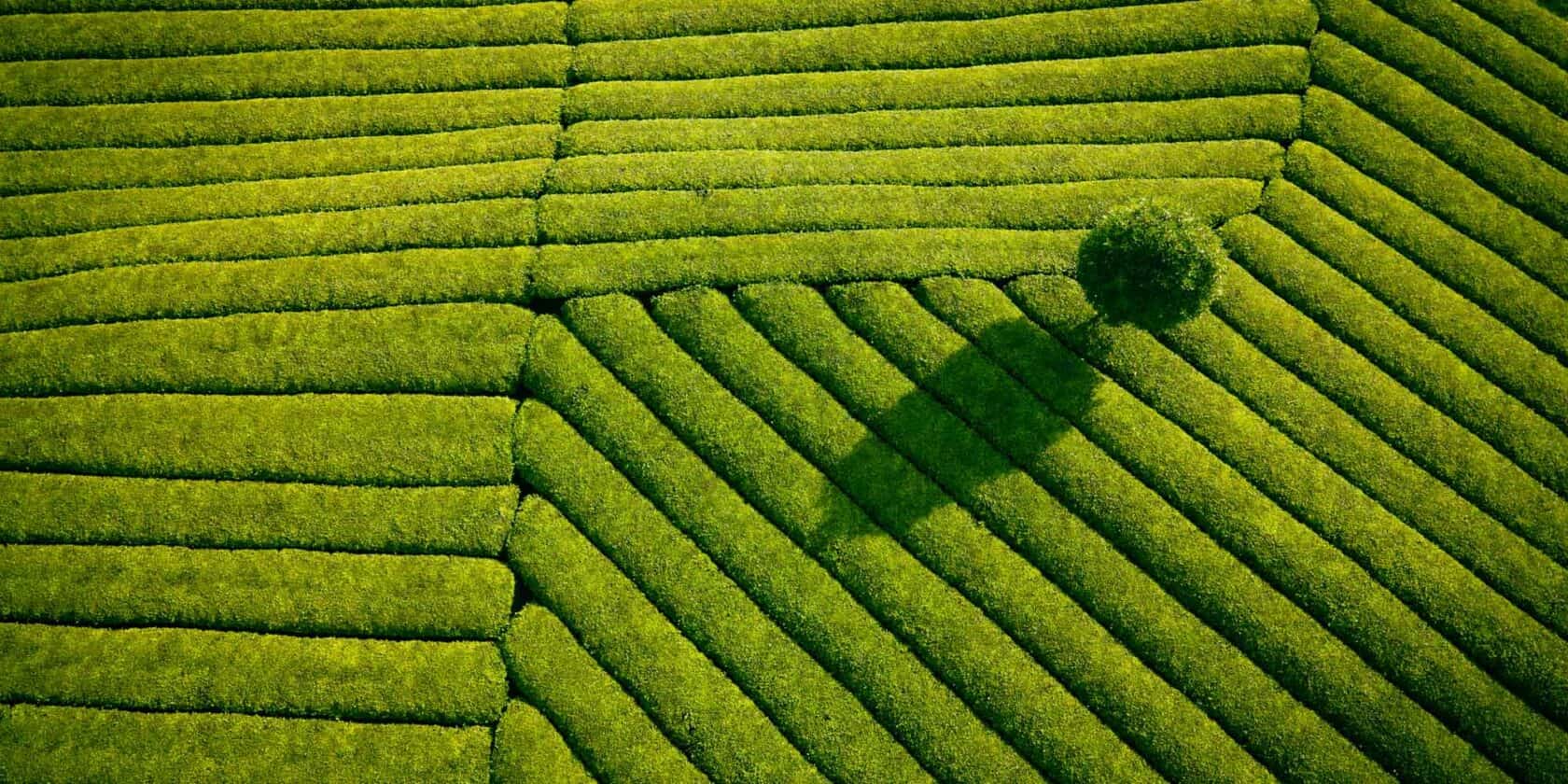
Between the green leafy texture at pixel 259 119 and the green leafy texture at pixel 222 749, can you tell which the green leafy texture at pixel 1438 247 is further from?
the green leafy texture at pixel 222 749

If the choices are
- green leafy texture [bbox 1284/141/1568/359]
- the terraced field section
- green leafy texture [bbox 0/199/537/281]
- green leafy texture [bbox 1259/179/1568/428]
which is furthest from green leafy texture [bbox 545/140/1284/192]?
green leafy texture [bbox 0/199/537/281]

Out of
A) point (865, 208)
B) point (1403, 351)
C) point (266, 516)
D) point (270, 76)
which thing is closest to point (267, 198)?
point (270, 76)

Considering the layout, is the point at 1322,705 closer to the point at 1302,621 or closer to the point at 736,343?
the point at 1302,621

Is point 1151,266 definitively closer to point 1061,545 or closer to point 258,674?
point 1061,545

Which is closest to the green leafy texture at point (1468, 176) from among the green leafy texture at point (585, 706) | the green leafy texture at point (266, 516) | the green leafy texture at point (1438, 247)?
the green leafy texture at point (1438, 247)

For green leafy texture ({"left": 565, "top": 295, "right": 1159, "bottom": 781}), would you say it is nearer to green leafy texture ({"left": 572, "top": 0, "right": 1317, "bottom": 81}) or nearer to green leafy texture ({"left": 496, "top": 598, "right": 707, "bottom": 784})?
green leafy texture ({"left": 496, "top": 598, "right": 707, "bottom": 784})

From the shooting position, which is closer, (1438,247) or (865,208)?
(1438,247)

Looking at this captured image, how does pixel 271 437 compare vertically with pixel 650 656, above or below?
below

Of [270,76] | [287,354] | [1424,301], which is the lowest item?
[287,354]
